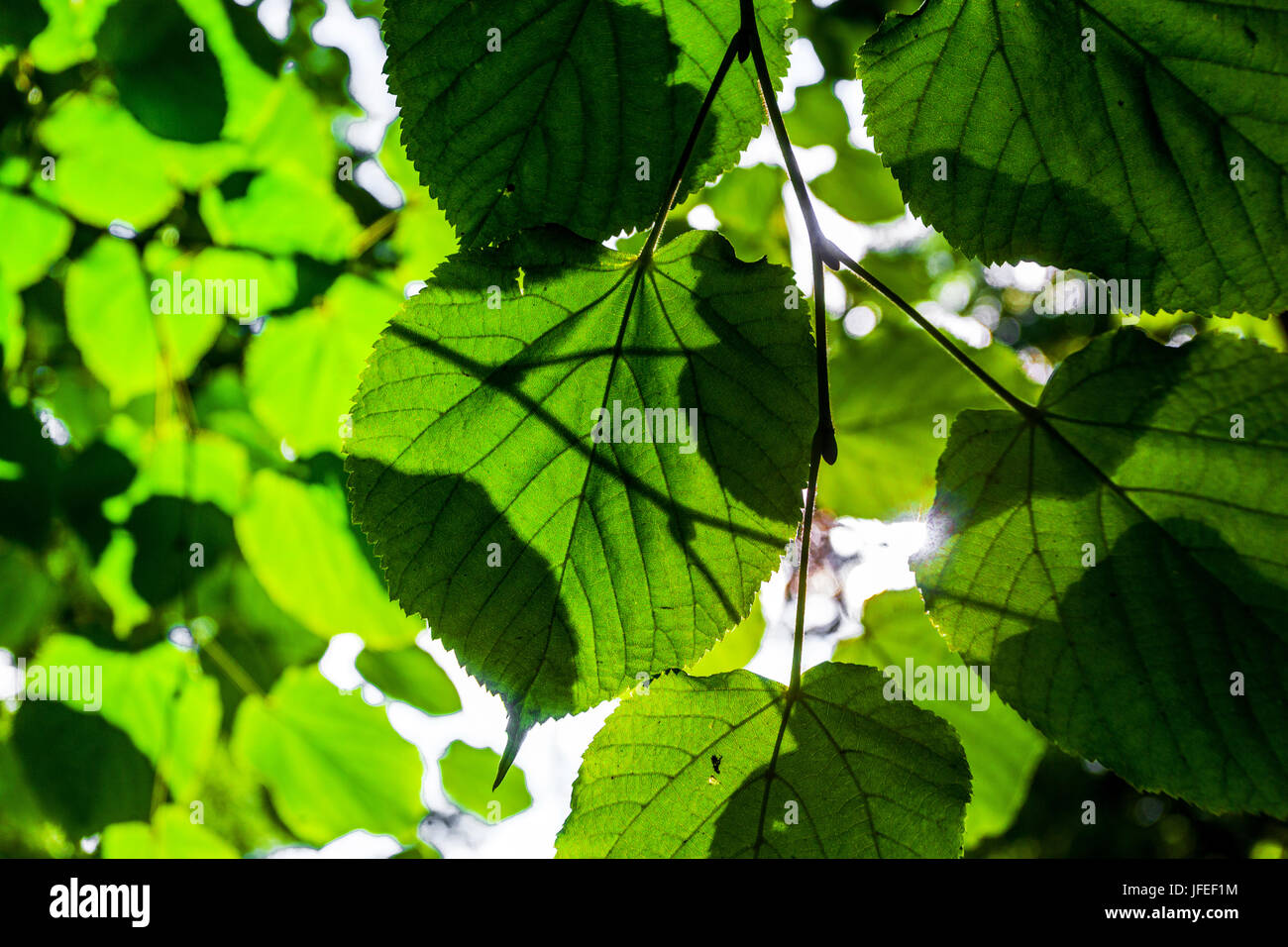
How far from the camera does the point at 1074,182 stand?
0.51 meters

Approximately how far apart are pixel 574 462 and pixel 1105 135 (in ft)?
1.22

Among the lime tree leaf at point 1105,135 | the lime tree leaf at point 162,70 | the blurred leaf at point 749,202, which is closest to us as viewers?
the lime tree leaf at point 1105,135

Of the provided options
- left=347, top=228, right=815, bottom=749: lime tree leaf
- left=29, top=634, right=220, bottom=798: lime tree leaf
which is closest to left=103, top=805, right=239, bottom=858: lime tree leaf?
left=29, top=634, right=220, bottom=798: lime tree leaf

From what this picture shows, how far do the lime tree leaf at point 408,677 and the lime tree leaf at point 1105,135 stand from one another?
0.89m

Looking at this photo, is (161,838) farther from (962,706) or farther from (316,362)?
(962,706)

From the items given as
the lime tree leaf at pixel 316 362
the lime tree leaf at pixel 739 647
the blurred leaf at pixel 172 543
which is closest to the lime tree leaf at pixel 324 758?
the blurred leaf at pixel 172 543

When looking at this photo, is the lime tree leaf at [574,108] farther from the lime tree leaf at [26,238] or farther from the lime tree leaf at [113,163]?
the lime tree leaf at [26,238]

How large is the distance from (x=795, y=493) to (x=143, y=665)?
0.93 m

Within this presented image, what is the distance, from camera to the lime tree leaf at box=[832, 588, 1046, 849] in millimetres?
993

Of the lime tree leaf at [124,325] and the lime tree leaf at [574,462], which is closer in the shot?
the lime tree leaf at [574,462]

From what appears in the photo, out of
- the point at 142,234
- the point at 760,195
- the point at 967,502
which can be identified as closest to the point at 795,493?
the point at 967,502

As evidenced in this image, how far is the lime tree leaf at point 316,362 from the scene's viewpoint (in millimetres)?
1102

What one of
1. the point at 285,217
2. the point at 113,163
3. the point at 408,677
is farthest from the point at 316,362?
the point at 408,677

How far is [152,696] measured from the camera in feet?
3.55
